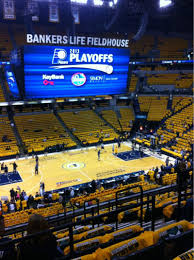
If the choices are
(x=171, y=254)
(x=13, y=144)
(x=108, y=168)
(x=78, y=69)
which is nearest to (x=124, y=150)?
(x=108, y=168)

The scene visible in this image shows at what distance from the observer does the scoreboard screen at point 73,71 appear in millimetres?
25156

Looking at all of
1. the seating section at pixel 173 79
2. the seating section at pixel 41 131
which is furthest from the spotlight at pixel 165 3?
the seating section at pixel 41 131

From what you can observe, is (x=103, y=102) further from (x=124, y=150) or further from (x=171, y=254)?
(x=171, y=254)

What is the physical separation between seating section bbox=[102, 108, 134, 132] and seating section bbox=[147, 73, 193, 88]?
6.76 meters

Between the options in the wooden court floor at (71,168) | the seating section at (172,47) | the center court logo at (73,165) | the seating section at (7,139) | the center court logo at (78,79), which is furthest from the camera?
the seating section at (172,47)

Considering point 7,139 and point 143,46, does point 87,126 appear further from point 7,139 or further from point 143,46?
point 143,46

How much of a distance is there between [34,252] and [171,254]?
1.88 meters

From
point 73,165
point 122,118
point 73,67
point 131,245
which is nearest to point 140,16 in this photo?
point 122,118

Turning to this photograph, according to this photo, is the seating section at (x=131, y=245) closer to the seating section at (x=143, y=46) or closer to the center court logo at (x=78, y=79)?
the center court logo at (x=78, y=79)

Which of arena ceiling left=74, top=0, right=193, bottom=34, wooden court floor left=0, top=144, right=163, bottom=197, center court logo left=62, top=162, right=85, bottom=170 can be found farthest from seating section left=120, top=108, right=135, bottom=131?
center court logo left=62, top=162, right=85, bottom=170

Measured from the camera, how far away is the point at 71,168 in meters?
25.5

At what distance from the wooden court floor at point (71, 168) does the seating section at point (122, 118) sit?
8.84m

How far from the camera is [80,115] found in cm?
4003

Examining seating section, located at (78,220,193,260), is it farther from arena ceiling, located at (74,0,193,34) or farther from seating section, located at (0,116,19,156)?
arena ceiling, located at (74,0,193,34)
